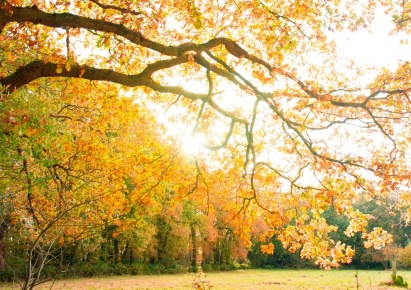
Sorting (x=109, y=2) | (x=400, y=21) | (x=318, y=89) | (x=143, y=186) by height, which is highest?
(x=109, y=2)

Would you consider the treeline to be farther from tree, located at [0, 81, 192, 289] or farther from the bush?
tree, located at [0, 81, 192, 289]

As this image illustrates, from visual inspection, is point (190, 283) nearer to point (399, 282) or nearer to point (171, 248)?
point (171, 248)

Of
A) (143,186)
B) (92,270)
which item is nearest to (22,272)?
(92,270)

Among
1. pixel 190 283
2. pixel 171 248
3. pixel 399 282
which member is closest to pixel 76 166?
pixel 190 283

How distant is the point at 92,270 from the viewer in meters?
29.6

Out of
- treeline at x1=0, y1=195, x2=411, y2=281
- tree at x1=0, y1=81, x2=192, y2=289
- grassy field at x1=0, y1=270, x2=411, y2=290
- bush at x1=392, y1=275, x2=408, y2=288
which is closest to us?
tree at x1=0, y1=81, x2=192, y2=289

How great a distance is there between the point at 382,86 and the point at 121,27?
189 inches

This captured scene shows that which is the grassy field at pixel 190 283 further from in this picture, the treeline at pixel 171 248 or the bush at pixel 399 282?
the treeline at pixel 171 248

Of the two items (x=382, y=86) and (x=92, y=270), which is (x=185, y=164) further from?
(x=92, y=270)

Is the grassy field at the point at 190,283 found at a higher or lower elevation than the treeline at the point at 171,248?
lower

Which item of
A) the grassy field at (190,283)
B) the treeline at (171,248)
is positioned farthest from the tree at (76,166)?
the treeline at (171,248)

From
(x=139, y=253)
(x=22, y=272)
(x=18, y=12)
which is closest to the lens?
(x=18, y=12)

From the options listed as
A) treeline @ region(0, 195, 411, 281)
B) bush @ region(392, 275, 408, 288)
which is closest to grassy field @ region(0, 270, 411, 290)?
bush @ region(392, 275, 408, 288)

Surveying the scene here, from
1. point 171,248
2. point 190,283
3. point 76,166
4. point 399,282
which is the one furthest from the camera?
point 171,248
